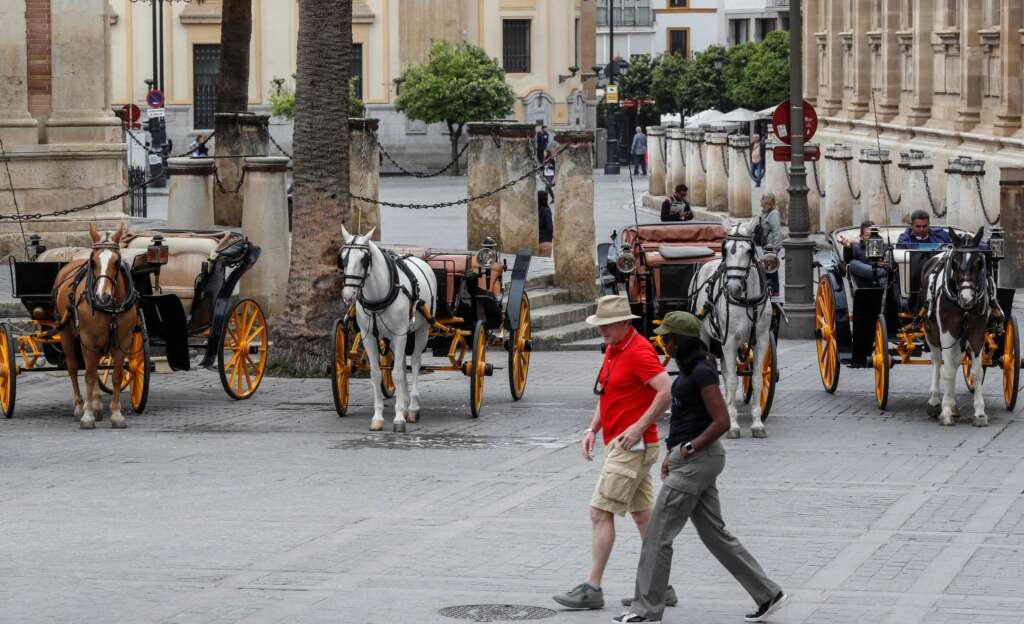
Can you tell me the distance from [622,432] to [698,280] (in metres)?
7.39

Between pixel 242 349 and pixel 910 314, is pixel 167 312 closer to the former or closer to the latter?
pixel 242 349

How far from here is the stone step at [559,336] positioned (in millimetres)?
24516

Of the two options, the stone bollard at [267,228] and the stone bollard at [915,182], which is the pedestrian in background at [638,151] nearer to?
the stone bollard at [915,182]

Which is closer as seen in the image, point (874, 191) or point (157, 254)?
point (157, 254)

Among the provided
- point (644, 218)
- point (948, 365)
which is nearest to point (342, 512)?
point (948, 365)

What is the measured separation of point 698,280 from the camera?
17.7 m

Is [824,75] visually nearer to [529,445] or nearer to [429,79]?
[429,79]

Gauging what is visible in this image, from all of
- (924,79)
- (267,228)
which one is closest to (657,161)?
(924,79)

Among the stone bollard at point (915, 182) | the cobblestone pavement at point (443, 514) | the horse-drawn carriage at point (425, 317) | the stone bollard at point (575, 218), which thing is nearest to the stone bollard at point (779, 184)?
the stone bollard at point (915, 182)

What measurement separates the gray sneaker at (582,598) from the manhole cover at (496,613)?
8cm

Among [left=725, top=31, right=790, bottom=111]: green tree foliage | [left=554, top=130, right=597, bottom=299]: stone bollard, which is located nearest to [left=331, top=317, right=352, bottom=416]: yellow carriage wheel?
[left=554, top=130, right=597, bottom=299]: stone bollard

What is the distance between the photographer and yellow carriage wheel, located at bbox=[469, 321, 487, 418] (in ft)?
58.7

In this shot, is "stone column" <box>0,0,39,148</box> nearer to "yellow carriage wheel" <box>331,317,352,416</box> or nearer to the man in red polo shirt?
"yellow carriage wheel" <box>331,317,352,416</box>

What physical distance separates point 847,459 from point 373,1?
57072 mm
